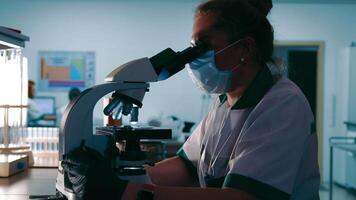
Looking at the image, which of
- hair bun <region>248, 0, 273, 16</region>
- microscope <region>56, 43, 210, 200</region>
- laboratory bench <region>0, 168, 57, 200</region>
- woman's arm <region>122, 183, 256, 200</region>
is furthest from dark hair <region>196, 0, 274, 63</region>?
laboratory bench <region>0, 168, 57, 200</region>

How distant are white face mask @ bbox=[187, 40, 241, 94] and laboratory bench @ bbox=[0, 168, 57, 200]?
0.55 meters

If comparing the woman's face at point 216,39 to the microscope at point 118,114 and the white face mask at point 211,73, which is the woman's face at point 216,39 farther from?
the microscope at point 118,114

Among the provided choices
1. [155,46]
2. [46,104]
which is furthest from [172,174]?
[46,104]

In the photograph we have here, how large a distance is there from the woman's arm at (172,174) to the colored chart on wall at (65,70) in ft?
13.5

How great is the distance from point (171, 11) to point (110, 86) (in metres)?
4.51

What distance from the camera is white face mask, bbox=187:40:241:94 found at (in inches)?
44.8

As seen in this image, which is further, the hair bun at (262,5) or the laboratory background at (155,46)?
the laboratory background at (155,46)

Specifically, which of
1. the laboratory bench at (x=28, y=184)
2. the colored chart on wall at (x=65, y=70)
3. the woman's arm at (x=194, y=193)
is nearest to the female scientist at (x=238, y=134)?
the woman's arm at (x=194, y=193)

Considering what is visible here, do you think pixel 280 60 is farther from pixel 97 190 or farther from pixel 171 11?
pixel 171 11

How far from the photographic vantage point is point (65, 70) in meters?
5.33

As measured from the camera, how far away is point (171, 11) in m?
5.35

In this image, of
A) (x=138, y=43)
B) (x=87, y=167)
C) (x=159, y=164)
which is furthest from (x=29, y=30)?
(x=87, y=167)

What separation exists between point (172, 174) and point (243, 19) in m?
0.52

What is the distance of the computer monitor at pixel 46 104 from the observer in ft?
17.2
